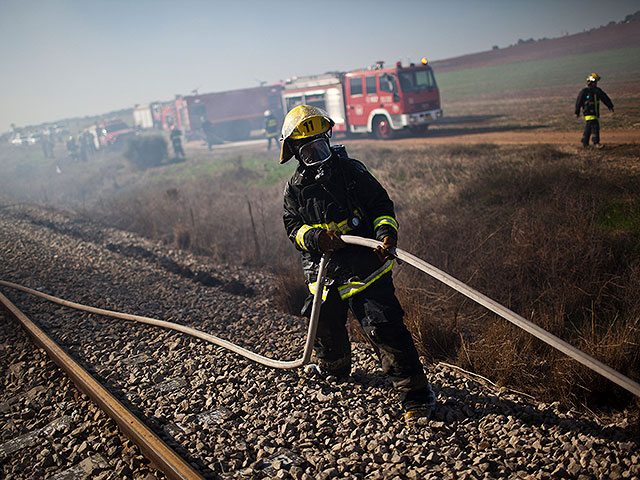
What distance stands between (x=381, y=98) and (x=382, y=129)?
1224mm

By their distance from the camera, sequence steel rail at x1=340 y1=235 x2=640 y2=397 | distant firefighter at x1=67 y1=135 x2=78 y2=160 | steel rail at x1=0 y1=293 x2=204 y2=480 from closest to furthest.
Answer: steel rail at x1=340 y1=235 x2=640 y2=397, steel rail at x1=0 y1=293 x2=204 y2=480, distant firefighter at x1=67 y1=135 x2=78 y2=160

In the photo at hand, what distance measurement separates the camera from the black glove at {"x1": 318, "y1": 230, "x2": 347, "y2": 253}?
3.41m

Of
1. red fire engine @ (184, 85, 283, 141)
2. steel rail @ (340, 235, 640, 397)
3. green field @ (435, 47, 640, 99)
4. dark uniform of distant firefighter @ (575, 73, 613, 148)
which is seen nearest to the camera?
steel rail @ (340, 235, 640, 397)

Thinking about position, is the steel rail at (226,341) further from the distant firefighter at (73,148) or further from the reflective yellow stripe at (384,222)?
the distant firefighter at (73,148)

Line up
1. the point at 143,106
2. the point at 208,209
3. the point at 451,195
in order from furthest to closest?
the point at 143,106 < the point at 208,209 < the point at 451,195

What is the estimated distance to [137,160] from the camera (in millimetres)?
26656

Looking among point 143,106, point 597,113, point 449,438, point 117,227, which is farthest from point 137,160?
point 449,438

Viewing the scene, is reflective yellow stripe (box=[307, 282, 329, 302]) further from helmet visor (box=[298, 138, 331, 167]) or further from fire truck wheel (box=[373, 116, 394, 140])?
fire truck wheel (box=[373, 116, 394, 140])

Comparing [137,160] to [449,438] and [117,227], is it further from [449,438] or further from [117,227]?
[449,438]

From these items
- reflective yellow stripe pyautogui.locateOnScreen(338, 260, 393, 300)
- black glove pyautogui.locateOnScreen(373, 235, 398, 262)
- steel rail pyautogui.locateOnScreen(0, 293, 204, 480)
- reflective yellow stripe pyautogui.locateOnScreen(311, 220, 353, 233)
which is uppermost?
reflective yellow stripe pyautogui.locateOnScreen(311, 220, 353, 233)

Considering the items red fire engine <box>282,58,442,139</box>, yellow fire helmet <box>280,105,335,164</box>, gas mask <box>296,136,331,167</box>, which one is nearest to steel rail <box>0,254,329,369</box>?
gas mask <box>296,136,331,167</box>

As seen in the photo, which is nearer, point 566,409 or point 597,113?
point 566,409

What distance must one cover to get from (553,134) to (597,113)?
2741 millimetres

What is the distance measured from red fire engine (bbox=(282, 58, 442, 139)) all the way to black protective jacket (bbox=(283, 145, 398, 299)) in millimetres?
14582
